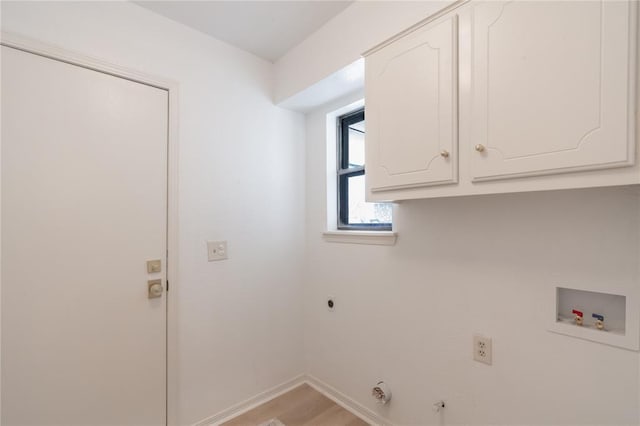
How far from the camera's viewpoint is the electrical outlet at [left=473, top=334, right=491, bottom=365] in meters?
1.33

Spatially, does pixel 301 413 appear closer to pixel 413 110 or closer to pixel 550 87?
pixel 413 110

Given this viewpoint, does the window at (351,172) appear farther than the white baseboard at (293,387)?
Yes

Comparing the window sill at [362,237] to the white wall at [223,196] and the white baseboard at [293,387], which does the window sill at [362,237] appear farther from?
the white baseboard at [293,387]

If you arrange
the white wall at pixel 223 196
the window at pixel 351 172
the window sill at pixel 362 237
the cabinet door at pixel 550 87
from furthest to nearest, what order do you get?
1. the window at pixel 351 172
2. the window sill at pixel 362 237
3. the white wall at pixel 223 196
4. the cabinet door at pixel 550 87

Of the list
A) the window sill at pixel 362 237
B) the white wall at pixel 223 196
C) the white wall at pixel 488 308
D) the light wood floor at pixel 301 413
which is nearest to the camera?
the white wall at pixel 488 308

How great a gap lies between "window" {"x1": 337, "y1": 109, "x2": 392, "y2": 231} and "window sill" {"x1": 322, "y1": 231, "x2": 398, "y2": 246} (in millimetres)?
153

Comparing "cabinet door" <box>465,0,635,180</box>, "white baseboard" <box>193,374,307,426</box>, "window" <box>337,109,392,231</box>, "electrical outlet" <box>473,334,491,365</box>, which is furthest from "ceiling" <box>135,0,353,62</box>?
"white baseboard" <box>193,374,307,426</box>

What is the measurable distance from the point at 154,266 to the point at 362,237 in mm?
1237

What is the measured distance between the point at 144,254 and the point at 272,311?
0.97 m

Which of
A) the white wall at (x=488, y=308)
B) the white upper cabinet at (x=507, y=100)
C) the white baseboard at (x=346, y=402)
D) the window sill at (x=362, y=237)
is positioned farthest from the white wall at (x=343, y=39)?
the white baseboard at (x=346, y=402)

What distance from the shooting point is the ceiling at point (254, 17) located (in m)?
1.61

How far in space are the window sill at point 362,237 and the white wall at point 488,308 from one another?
0.15 ft

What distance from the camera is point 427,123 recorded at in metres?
1.20

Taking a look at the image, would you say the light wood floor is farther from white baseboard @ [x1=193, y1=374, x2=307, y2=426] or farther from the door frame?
the door frame
